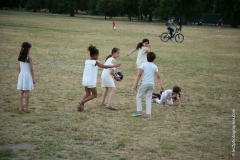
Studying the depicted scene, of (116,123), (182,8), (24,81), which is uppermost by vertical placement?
(182,8)

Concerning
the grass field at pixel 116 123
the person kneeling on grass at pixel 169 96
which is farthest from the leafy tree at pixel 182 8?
the person kneeling on grass at pixel 169 96

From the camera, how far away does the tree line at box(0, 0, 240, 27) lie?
7400 cm

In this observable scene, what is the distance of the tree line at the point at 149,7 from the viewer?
7400cm

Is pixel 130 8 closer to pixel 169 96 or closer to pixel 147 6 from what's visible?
pixel 147 6

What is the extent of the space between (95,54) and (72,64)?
Answer: 308 inches

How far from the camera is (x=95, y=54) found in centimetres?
855

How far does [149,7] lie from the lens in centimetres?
8425

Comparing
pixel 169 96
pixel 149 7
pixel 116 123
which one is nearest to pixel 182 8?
pixel 149 7

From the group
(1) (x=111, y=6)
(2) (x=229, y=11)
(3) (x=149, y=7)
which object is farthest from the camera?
(1) (x=111, y=6)

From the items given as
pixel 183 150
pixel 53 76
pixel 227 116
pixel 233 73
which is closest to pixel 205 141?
pixel 183 150

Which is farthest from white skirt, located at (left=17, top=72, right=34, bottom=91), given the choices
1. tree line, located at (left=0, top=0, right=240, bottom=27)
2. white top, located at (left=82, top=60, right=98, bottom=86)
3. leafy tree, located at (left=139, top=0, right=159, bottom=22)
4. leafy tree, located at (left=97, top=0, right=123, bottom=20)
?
leafy tree, located at (left=97, top=0, right=123, bottom=20)

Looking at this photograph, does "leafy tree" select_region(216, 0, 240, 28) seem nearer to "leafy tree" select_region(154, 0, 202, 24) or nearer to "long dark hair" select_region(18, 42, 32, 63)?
"leafy tree" select_region(154, 0, 202, 24)

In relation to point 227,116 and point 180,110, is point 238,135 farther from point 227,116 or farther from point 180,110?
point 180,110

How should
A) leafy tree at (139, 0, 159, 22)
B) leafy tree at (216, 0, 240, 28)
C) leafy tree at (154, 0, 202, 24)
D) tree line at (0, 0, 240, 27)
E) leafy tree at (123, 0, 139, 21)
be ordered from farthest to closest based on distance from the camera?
leafy tree at (123, 0, 139, 21) < leafy tree at (139, 0, 159, 22) < leafy tree at (154, 0, 202, 24) < tree line at (0, 0, 240, 27) < leafy tree at (216, 0, 240, 28)
